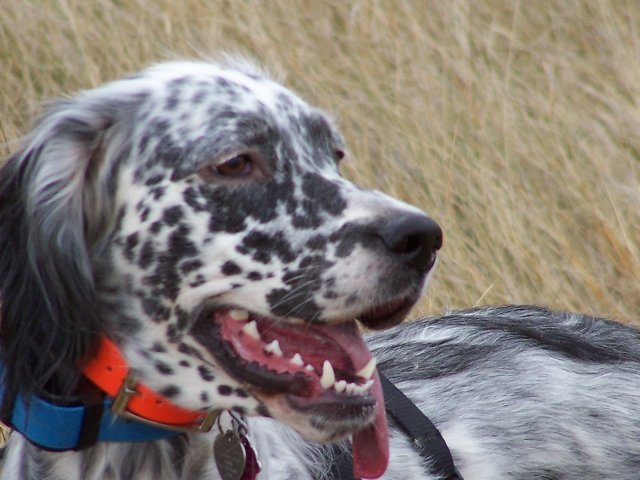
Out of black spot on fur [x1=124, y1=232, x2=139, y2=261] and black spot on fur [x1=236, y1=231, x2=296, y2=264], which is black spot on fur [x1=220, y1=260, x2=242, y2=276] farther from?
black spot on fur [x1=124, y1=232, x2=139, y2=261]

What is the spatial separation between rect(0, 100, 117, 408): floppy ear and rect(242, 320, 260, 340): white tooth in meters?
0.30

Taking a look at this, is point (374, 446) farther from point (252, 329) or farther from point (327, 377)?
point (252, 329)

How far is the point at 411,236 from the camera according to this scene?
2.38 meters

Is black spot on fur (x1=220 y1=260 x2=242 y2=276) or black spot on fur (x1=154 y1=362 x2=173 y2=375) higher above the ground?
black spot on fur (x1=220 y1=260 x2=242 y2=276)

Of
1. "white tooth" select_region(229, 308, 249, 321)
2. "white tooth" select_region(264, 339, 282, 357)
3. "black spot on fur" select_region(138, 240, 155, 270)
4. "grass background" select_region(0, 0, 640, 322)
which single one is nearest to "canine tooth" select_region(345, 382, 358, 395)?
"white tooth" select_region(264, 339, 282, 357)

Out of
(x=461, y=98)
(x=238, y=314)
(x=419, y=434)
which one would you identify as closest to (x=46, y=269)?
(x=238, y=314)

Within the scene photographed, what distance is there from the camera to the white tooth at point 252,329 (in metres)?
2.41

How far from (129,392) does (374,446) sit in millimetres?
497

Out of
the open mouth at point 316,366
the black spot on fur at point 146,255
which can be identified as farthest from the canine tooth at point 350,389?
the black spot on fur at point 146,255

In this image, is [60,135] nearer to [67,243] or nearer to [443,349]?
[67,243]

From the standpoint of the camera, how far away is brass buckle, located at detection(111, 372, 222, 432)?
2.43m

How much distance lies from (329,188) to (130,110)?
1.47 ft

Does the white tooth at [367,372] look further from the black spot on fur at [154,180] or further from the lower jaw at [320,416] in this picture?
the black spot on fur at [154,180]

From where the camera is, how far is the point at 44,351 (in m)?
2.40
